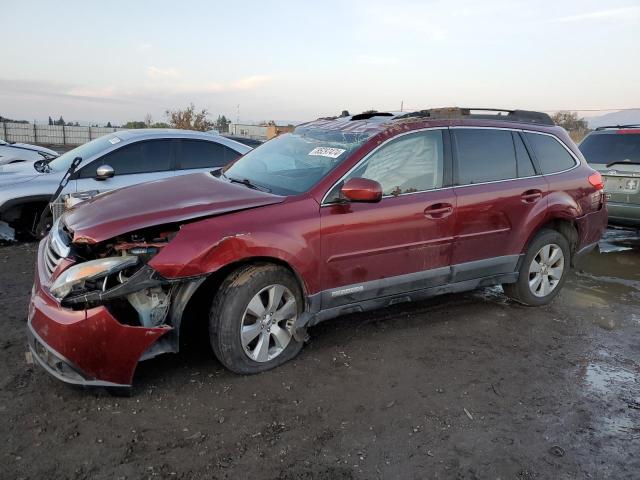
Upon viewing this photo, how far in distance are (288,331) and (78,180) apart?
4026mm

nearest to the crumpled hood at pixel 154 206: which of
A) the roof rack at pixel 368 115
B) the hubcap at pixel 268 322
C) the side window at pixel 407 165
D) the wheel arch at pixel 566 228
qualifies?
the hubcap at pixel 268 322

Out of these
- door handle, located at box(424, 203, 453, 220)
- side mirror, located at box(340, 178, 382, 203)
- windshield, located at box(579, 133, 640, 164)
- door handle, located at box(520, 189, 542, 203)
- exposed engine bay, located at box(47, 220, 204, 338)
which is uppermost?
windshield, located at box(579, 133, 640, 164)

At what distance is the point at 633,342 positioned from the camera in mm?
4465

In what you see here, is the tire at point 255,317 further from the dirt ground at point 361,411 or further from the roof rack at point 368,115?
the roof rack at point 368,115

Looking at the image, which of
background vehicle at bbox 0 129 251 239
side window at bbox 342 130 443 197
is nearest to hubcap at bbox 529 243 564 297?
side window at bbox 342 130 443 197

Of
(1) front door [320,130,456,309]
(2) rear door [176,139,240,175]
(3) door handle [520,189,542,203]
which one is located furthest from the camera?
(2) rear door [176,139,240,175]

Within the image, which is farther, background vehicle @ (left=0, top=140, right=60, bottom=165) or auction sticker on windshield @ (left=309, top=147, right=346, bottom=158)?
background vehicle @ (left=0, top=140, right=60, bottom=165)

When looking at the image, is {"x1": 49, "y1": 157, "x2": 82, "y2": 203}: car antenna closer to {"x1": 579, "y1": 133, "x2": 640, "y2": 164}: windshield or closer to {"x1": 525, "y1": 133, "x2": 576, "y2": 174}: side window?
{"x1": 525, "y1": 133, "x2": 576, "y2": 174}: side window

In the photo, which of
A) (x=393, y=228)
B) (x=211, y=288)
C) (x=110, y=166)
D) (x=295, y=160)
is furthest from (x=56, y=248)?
(x=110, y=166)

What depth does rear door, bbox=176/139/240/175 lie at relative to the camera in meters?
6.85

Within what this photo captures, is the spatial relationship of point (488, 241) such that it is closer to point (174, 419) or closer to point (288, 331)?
point (288, 331)

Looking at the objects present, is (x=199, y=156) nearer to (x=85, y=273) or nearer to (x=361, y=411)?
(x=85, y=273)

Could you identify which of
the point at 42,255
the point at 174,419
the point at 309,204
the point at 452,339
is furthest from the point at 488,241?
the point at 42,255

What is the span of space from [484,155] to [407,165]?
2.92 feet
